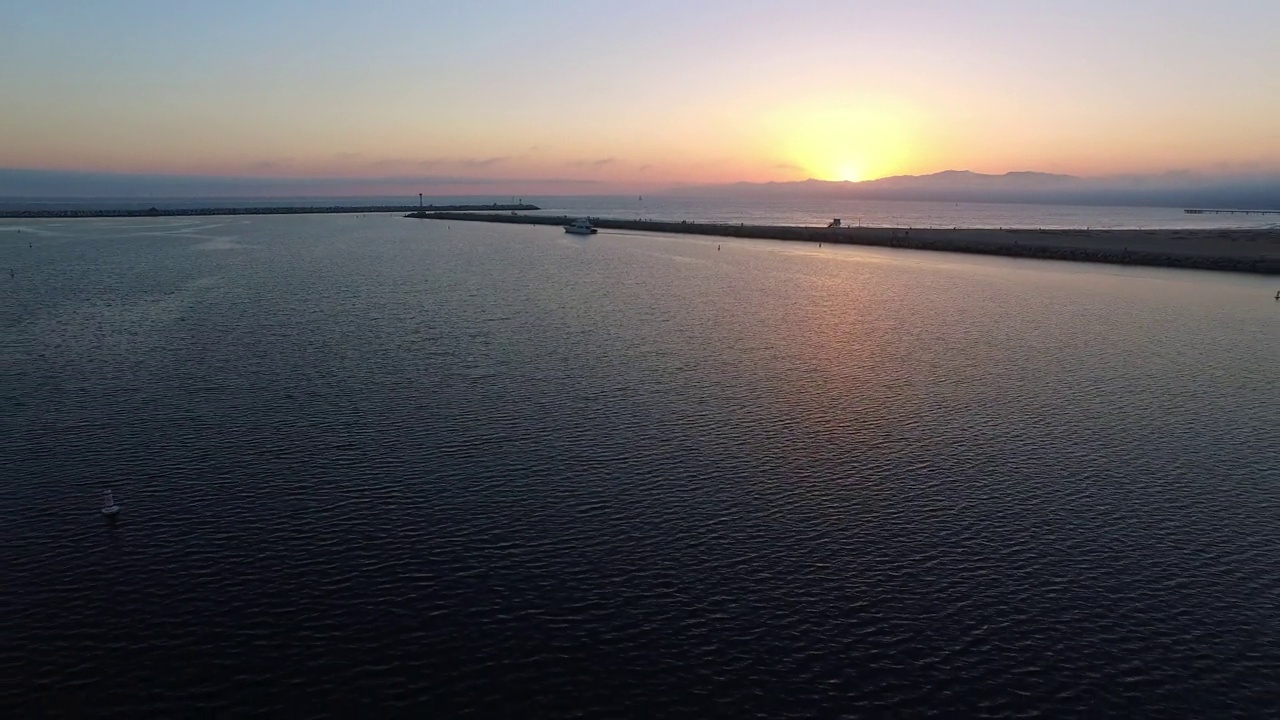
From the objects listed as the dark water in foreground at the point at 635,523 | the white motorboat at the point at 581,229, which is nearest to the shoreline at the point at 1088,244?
the white motorboat at the point at 581,229

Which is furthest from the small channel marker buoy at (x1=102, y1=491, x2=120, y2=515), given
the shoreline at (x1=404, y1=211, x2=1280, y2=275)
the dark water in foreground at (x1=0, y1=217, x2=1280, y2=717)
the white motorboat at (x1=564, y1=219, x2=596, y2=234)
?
the white motorboat at (x1=564, y1=219, x2=596, y2=234)

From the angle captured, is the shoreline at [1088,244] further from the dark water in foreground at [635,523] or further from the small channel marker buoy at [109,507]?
the small channel marker buoy at [109,507]

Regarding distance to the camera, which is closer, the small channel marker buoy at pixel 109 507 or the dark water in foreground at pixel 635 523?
the dark water in foreground at pixel 635 523

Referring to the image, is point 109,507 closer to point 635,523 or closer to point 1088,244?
point 635,523

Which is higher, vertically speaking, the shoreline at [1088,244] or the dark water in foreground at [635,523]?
the shoreline at [1088,244]

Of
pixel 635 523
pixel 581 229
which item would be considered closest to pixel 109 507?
pixel 635 523

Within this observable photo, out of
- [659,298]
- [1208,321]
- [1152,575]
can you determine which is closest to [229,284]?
[659,298]

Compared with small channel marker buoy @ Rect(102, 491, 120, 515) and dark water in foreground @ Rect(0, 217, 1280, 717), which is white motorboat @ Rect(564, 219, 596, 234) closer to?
dark water in foreground @ Rect(0, 217, 1280, 717)

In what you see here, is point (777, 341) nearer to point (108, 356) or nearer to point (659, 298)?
point (659, 298)
